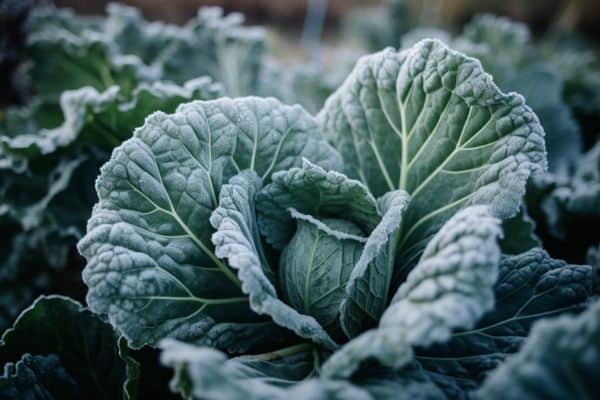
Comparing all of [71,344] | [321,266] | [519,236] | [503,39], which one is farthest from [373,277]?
[503,39]

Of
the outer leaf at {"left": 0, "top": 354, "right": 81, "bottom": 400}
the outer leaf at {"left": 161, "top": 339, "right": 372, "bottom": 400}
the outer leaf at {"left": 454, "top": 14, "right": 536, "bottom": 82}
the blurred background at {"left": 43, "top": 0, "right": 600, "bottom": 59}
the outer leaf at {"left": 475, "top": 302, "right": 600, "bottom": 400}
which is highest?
the blurred background at {"left": 43, "top": 0, "right": 600, "bottom": 59}

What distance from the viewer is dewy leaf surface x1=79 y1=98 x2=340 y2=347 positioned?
1.10 m

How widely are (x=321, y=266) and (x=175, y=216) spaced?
365 millimetres

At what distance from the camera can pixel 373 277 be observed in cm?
115

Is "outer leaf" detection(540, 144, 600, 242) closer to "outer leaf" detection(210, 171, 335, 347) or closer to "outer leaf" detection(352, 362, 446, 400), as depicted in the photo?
"outer leaf" detection(352, 362, 446, 400)

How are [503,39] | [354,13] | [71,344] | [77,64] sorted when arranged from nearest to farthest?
[71,344]
[77,64]
[503,39]
[354,13]

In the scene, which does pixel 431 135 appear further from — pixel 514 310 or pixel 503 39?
pixel 503 39

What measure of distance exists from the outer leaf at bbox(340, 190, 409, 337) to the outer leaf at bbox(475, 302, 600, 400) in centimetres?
34

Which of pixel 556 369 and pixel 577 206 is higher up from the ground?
pixel 577 206

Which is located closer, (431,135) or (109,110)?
(431,135)

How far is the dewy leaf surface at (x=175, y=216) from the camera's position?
1.10 m

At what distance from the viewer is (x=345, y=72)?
2889mm

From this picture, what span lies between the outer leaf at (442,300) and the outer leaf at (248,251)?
0.43 feet

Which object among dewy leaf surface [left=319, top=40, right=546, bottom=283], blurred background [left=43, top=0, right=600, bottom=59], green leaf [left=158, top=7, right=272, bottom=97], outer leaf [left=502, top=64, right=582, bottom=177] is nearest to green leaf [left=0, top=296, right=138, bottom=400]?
dewy leaf surface [left=319, top=40, right=546, bottom=283]
